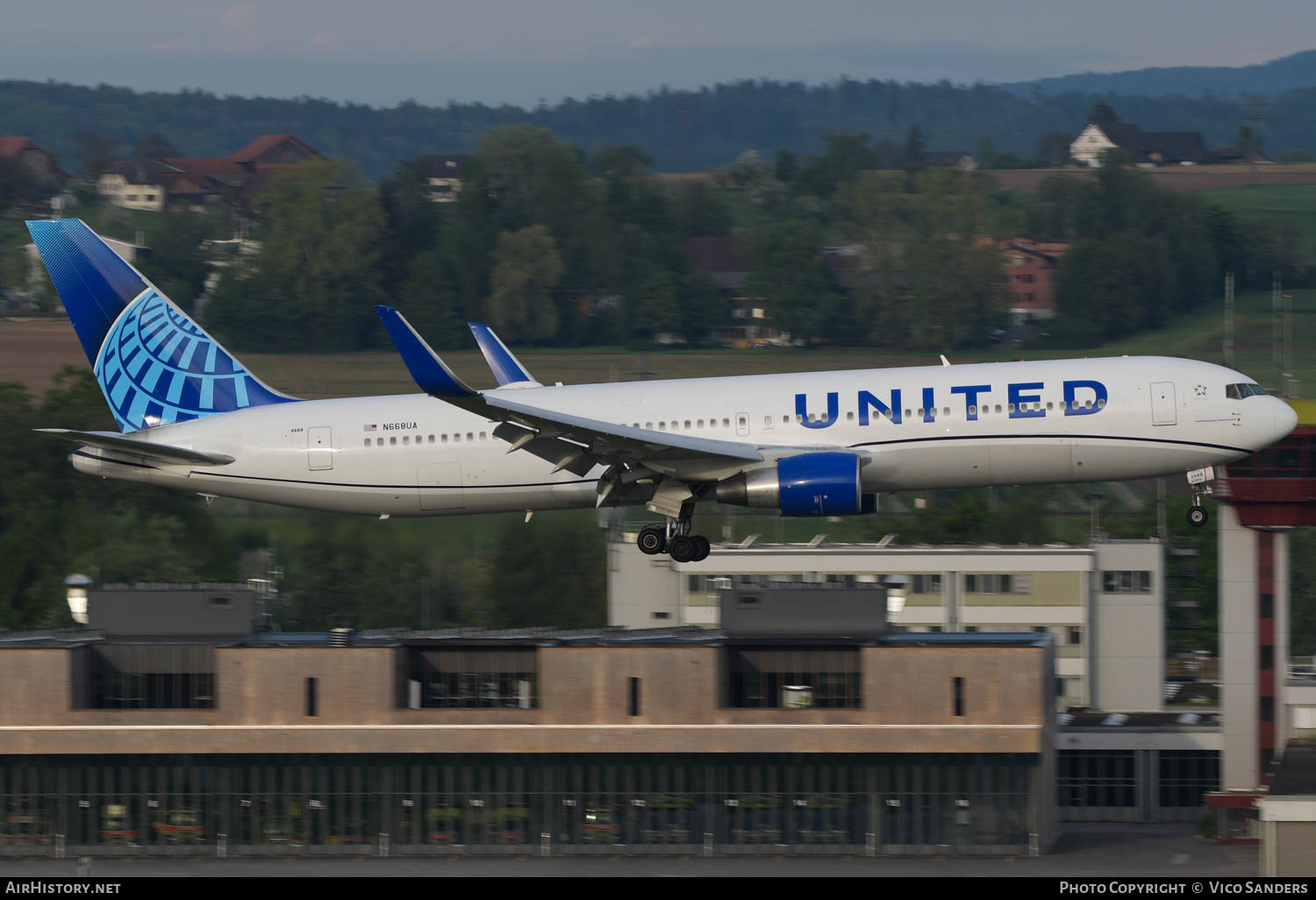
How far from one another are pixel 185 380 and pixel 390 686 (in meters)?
12.5

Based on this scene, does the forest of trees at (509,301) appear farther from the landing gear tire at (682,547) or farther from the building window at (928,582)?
the landing gear tire at (682,547)

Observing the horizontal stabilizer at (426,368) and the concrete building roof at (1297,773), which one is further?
the concrete building roof at (1297,773)

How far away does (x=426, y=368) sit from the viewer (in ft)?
130

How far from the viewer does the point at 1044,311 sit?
168000mm

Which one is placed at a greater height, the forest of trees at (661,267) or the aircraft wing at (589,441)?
the forest of trees at (661,267)

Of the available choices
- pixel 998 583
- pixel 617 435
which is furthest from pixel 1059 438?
pixel 998 583

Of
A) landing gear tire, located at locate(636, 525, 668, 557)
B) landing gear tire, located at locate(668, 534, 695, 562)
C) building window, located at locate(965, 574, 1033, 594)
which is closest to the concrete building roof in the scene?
landing gear tire, located at locate(668, 534, 695, 562)

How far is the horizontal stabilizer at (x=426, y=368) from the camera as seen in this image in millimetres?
39594

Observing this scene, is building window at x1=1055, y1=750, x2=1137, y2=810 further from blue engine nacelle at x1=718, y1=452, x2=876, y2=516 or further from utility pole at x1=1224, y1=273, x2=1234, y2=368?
utility pole at x1=1224, y1=273, x2=1234, y2=368

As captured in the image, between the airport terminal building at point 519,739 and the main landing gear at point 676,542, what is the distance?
9784mm

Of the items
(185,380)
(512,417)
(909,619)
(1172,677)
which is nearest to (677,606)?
(909,619)

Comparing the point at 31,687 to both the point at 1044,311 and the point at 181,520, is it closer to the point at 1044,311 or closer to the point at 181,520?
the point at 181,520

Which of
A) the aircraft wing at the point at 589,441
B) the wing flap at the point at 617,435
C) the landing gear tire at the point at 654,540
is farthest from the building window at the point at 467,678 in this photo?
the wing flap at the point at 617,435

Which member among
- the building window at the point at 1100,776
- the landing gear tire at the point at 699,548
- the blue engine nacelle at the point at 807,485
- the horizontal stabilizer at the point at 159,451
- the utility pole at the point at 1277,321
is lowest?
the building window at the point at 1100,776
